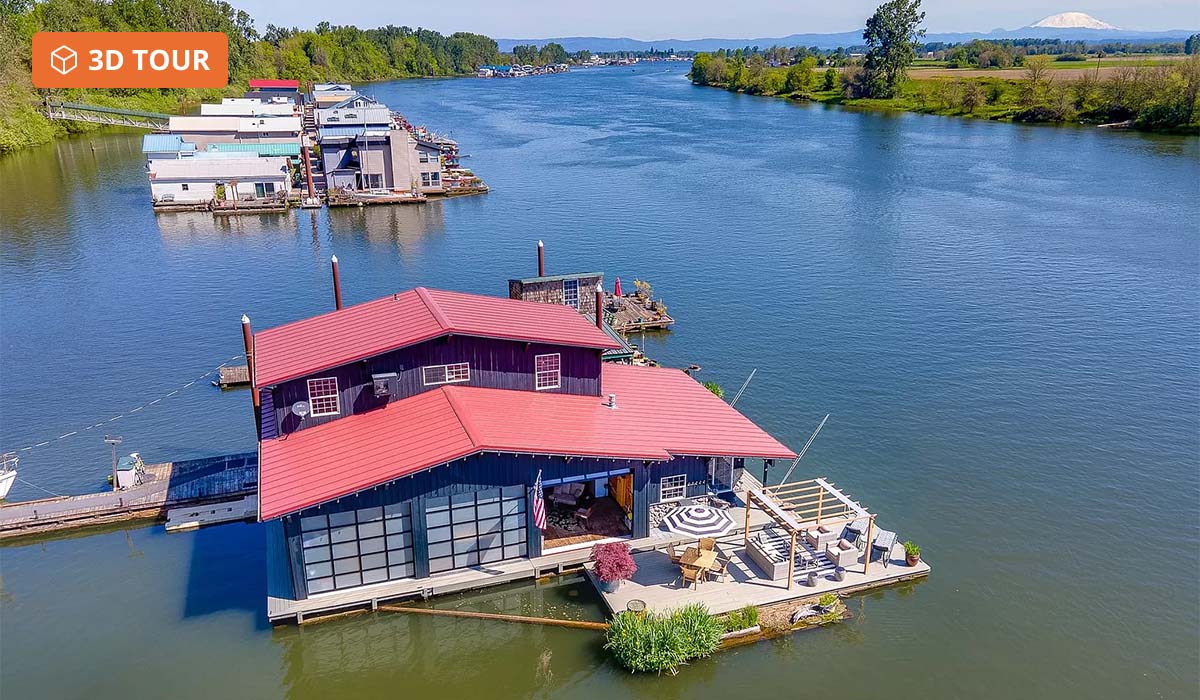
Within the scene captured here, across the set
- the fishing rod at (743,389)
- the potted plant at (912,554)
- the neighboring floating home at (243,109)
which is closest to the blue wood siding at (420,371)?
the potted plant at (912,554)

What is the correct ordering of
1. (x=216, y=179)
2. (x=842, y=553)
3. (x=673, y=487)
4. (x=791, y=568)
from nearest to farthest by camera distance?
(x=791, y=568) < (x=842, y=553) < (x=673, y=487) < (x=216, y=179)

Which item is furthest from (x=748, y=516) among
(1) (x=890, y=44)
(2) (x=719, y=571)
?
(1) (x=890, y=44)

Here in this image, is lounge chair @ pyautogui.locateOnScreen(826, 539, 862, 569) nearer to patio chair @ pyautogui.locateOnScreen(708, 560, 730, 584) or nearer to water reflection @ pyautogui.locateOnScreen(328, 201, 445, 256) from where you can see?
patio chair @ pyautogui.locateOnScreen(708, 560, 730, 584)

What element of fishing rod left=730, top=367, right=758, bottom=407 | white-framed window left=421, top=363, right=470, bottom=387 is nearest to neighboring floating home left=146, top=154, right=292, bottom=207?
fishing rod left=730, top=367, right=758, bottom=407

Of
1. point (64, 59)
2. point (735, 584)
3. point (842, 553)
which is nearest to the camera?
point (735, 584)

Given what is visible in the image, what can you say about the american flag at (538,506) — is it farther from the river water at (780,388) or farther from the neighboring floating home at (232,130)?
the neighboring floating home at (232,130)

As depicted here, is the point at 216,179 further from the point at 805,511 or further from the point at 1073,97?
the point at 1073,97

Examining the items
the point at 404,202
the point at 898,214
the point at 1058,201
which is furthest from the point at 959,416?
the point at 404,202
